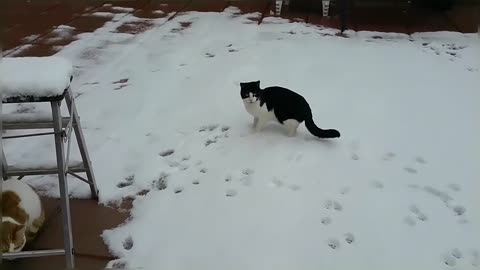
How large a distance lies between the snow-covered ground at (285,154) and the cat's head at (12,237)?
260mm

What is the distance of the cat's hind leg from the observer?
6.51ft

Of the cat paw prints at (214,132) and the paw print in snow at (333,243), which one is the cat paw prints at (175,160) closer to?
the cat paw prints at (214,132)

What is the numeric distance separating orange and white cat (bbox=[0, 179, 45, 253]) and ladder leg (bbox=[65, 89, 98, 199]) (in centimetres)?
21

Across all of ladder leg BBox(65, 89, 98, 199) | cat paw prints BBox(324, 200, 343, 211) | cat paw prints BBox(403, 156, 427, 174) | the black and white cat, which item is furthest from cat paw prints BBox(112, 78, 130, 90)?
cat paw prints BBox(403, 156, 427, 174)

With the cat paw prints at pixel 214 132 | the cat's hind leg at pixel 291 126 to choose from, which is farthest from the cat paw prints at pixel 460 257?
the cat paw prints at pixel 214 132

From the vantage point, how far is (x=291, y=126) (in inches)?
79.0

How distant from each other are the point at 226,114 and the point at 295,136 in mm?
415

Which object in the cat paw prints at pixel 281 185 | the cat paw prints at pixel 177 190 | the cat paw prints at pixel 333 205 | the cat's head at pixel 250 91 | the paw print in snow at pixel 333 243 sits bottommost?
the paw print in snow at pixel 333 243

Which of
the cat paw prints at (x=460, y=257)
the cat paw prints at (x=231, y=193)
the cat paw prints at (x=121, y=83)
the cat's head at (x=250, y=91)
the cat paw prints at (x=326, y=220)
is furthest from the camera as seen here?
the cat paw prints at (x=121, y=83)

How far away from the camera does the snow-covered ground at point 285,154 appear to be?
4.75 feet

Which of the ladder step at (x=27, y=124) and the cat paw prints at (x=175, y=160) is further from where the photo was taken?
the cat paw prints at (x=175, y=160)

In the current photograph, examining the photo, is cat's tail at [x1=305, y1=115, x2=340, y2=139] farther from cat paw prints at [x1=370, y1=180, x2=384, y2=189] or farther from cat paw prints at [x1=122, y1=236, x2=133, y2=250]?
cat paw prints at [x1=122, y1=236, x2=133, y2=250]

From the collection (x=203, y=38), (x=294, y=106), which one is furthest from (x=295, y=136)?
(x=203, y=38)

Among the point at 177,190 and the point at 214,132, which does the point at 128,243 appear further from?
the point at 214,132
